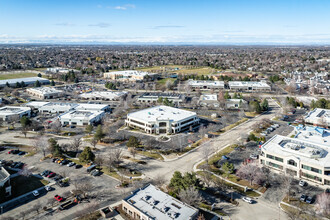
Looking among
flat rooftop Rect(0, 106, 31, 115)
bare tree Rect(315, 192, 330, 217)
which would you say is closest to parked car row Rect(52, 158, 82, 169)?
flat rooftop Rect(0, 106, 31, 115)

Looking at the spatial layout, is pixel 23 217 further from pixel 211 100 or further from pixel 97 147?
pixel 211 100

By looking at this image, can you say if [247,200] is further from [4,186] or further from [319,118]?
[319,118]

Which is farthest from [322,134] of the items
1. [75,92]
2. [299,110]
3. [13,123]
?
[75,92]

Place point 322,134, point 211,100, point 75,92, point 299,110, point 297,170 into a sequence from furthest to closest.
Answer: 1. point 75,92
2. point 211,100
3. point 299,110
4. point 322,134
5. point 297,170

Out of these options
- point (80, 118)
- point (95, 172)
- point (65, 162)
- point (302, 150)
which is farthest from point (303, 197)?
point (80, 118)

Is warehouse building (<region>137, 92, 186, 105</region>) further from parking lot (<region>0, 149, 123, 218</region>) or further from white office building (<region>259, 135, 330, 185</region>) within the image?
parking lot (<region>0, 149, 123, 218</region>)

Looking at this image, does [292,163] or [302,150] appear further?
[302,150]
